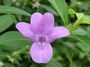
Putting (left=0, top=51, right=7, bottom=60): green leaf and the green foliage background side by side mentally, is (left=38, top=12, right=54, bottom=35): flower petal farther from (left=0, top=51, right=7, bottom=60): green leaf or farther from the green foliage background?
(left=0, top=51, right=7, bottom=60): green leaf

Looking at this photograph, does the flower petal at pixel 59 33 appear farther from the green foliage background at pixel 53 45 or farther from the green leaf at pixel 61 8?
the green foliage background at pixel 53 45

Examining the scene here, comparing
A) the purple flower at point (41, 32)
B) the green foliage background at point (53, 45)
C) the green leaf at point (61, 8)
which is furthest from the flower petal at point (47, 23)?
the green foliage background at point (53, 45)

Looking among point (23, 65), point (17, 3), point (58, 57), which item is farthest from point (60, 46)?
point (17, 3)

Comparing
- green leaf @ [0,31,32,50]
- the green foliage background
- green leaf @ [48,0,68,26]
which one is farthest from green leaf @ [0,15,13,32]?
green leaf @ [48,0,68,26]

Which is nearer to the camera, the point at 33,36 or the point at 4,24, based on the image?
the point at 33,36

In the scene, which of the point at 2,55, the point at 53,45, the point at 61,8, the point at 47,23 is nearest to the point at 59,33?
the point at 47,23

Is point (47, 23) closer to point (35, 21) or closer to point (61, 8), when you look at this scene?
point (35, 21)

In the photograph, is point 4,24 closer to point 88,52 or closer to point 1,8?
point 1,8
